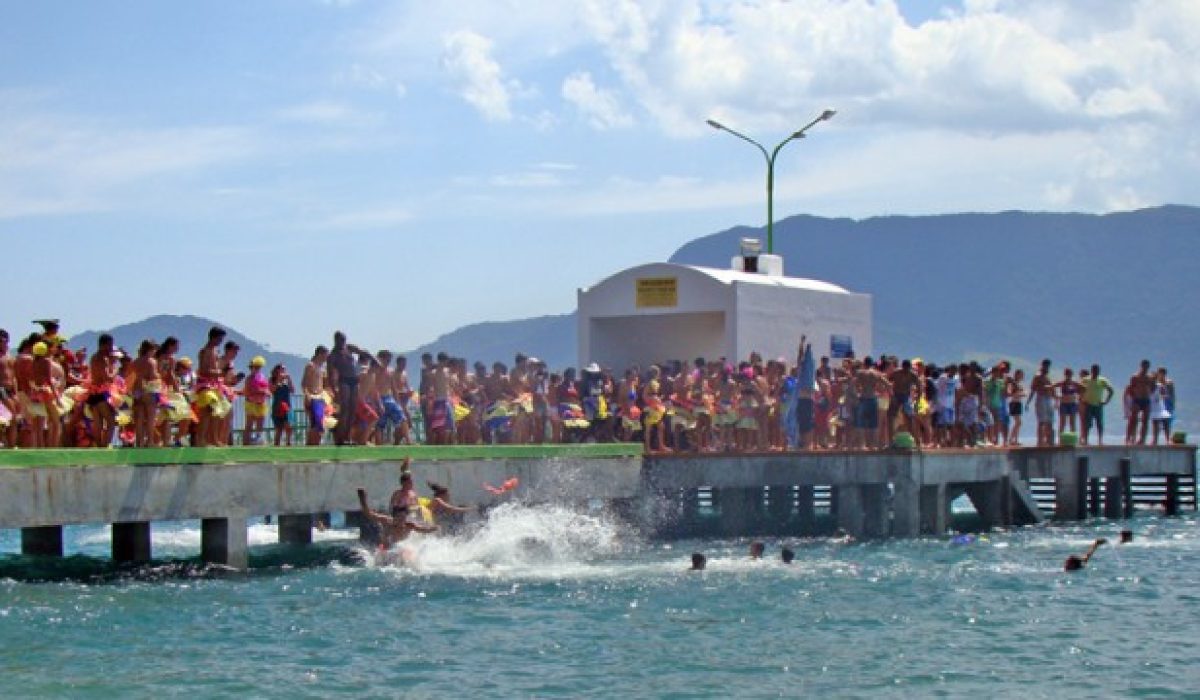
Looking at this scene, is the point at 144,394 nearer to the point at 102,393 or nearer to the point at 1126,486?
the point at 102,393

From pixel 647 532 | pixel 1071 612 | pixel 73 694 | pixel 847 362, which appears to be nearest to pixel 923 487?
pixel 847 362

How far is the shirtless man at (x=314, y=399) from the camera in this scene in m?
27.1

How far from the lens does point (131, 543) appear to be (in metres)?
26.0

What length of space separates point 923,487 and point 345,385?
515 inches

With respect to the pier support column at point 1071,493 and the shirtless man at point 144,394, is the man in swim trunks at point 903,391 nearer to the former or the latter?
the pier support column at point 1071,493

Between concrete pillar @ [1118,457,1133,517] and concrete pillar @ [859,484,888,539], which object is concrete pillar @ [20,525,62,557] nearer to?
concrete pillar @ [859,484,888,539]

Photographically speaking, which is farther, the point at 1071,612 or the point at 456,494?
the point at 456,494

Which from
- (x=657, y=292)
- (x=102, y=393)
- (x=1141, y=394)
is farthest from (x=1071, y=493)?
(x=102, y=393)

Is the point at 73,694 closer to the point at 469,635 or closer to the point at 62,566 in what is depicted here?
the point at 469,635

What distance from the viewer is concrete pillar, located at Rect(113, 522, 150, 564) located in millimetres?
25859

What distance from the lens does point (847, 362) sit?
3434cm

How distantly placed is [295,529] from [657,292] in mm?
9768

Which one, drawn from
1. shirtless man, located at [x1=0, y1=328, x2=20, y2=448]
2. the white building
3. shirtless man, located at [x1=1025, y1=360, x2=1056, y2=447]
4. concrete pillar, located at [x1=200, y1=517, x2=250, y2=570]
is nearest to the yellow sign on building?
the white building

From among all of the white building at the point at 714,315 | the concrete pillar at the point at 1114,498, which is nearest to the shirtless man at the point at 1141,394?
the concrete pillar at the point at 1114,498
